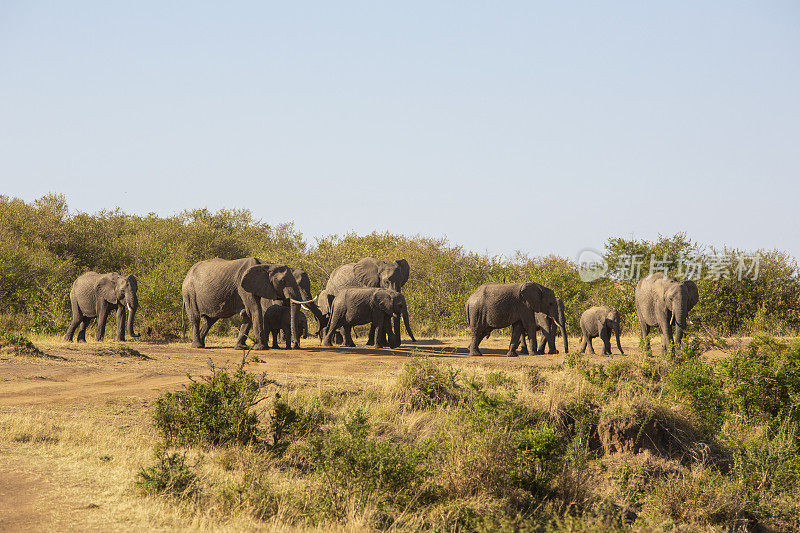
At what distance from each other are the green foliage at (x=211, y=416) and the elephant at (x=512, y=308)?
1142cm

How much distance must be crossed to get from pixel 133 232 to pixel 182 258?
742 cm

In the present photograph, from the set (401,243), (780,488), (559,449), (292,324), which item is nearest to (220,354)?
(292,324)

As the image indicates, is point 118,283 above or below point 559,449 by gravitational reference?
above

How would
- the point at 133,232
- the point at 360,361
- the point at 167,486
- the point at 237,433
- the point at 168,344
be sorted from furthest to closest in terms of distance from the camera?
the point at 133,232 → the point at 168,344 → the point at 360,361 → the point at 237,433 → the point at 167,486

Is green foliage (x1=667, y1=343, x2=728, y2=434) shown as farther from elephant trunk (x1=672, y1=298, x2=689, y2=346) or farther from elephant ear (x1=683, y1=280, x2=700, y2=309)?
elephant ear (x1=683, y1=280, x2=700, y2=309)

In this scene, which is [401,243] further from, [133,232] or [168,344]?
[168,344]

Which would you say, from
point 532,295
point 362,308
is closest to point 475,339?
point 532,295

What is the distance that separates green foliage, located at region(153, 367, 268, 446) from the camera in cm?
1088

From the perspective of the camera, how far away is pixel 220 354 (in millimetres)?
20938

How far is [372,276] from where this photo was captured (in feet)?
92.1

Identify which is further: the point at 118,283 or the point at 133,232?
the point at 133,232

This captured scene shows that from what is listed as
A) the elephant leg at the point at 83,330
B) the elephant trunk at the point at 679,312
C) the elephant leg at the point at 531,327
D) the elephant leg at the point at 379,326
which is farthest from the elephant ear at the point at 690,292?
the elephant leg at the point at 83,330

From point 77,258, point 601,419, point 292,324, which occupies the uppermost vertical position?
point 77,258

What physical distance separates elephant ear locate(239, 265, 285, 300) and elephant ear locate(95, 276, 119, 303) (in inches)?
190
